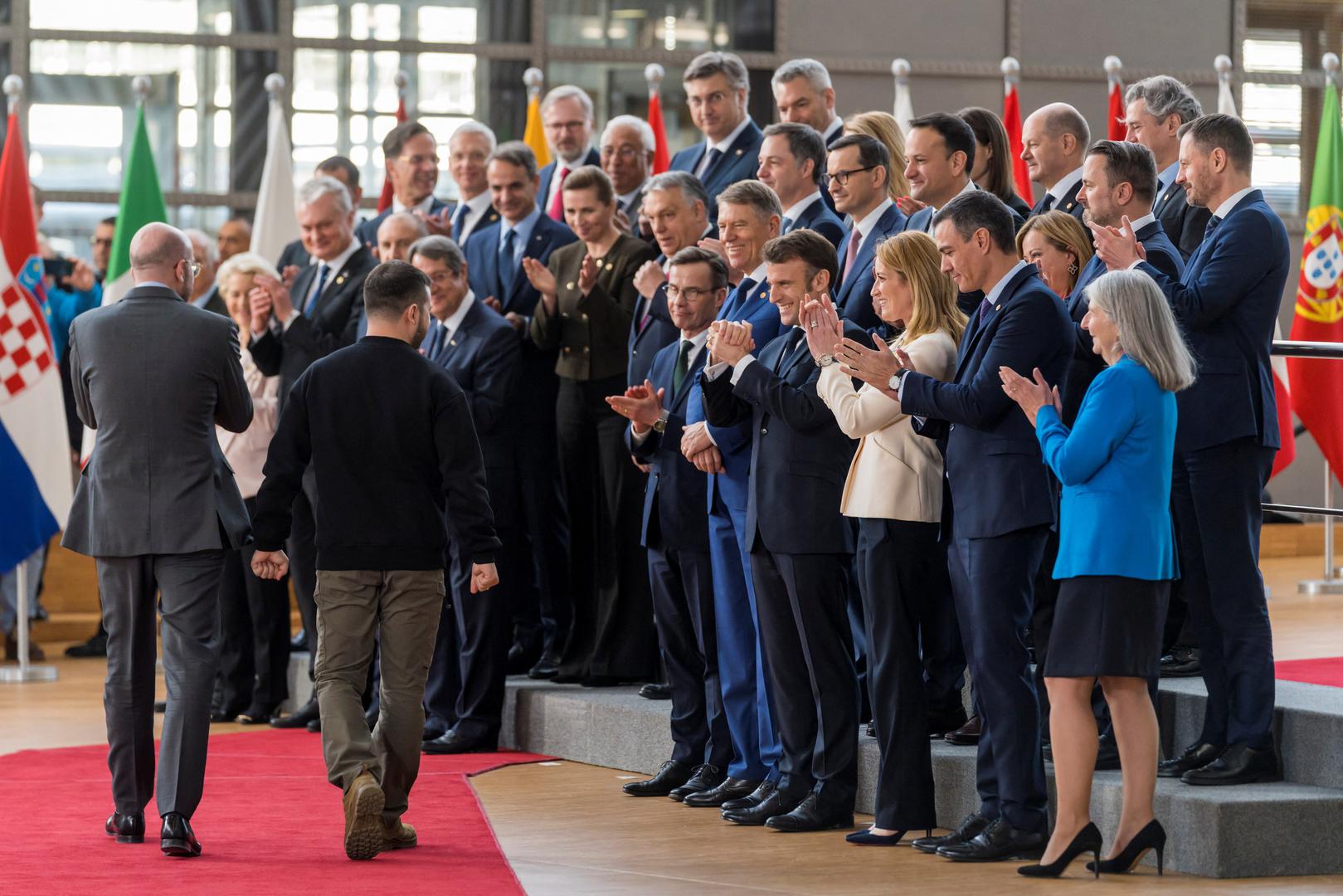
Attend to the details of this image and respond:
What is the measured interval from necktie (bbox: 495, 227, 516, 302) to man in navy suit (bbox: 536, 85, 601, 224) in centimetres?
32

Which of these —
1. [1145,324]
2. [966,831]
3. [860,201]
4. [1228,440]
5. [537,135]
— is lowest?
[966,831]

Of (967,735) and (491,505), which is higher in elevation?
(491,505)

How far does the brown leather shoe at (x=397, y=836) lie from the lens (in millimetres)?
4969

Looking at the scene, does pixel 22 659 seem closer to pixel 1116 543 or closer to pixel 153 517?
pixel 153 517

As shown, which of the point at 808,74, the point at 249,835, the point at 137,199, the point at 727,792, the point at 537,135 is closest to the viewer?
the point at 249,835

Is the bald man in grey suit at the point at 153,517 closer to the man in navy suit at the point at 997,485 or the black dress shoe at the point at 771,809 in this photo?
the black dress shoe at the point at 771,809

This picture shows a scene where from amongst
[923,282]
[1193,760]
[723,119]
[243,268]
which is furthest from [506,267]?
[1193,760]

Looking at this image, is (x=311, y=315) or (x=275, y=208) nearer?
(x=311, y=315)

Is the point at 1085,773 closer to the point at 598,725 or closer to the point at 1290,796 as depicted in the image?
the point at 1290,796

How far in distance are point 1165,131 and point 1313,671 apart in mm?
1757

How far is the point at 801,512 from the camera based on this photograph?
16.7 feet

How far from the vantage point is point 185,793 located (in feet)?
16.2

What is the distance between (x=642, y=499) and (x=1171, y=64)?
7.30m

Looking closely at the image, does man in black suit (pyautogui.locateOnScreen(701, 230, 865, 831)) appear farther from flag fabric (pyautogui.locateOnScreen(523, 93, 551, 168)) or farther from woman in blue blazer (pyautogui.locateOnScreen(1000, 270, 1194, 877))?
flag fabric (pyautogui.locateOnScreen(523, 93, 551, 168))
